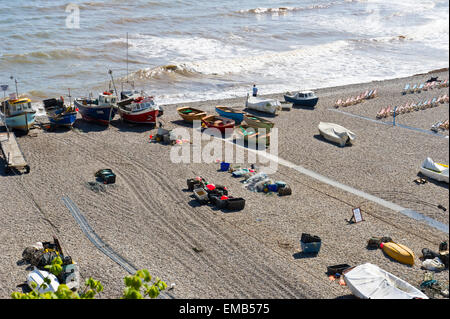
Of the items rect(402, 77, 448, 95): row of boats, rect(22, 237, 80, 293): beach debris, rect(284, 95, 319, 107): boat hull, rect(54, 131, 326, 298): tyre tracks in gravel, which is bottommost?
rect(54, 131, 326, 298): tyre tracks in gravel

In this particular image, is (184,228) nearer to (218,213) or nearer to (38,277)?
(218,213)

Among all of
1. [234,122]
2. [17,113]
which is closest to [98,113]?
[17,113]

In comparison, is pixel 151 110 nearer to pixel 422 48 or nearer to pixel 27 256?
pixel 27 256

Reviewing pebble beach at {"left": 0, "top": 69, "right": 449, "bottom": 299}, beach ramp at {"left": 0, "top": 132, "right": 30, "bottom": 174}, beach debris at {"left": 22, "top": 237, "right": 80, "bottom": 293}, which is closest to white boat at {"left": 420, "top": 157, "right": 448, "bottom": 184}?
pebble beach at {"left": 0, "top": 69, "right": 449, "bottom": 299}

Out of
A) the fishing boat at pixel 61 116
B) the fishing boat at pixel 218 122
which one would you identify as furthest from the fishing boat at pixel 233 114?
the fishing boat at pixel 61 116

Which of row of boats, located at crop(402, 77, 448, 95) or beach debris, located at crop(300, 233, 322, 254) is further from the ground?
row of boats, located at crop(402, 77, 448, 95)

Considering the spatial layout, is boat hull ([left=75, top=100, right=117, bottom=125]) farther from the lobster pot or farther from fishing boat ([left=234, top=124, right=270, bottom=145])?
the lobster pot
